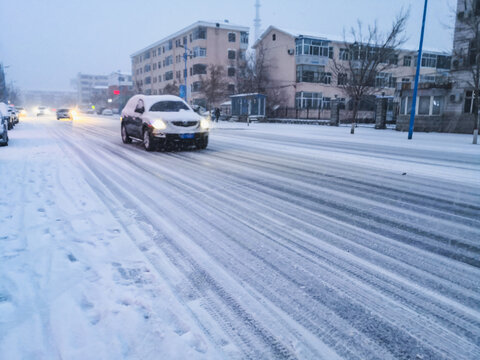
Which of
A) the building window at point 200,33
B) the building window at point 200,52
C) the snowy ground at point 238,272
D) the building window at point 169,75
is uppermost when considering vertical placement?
the building window at point 200,33

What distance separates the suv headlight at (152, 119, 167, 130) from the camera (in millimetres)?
10281

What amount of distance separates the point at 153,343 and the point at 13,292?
132 centimetres

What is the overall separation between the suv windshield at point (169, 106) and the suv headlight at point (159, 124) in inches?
46.1

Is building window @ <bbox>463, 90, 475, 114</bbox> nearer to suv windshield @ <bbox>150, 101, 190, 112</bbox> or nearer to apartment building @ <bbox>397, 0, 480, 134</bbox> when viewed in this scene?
apartment building @ <bbox>397, 0, 480, 134</bbox>

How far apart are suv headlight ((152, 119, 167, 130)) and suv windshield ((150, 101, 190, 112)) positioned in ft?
3.84

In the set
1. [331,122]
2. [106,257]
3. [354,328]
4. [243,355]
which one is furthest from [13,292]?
[331,122]

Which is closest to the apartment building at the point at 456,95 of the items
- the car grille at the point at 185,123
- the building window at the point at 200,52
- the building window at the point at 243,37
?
the car grille at the point at 185,123

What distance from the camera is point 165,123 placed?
10328 millimetres

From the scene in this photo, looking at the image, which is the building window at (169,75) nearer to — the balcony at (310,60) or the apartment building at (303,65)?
the apartment building at (303,65)

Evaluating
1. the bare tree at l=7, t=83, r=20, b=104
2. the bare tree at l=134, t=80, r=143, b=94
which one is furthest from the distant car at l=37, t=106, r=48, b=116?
the bare tree at l=7, t=83, r=20, b=104

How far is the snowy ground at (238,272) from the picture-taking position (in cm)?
200

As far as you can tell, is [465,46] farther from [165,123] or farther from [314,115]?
[165,123]

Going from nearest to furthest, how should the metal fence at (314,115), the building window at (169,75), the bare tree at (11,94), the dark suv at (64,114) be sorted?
the dark suv at (64,114)
the metal fence at (314,115)
the building window at (169,75)
the bare tree at (11,94)

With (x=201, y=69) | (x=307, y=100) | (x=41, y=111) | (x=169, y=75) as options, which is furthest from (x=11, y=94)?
(x=307, y=100)
